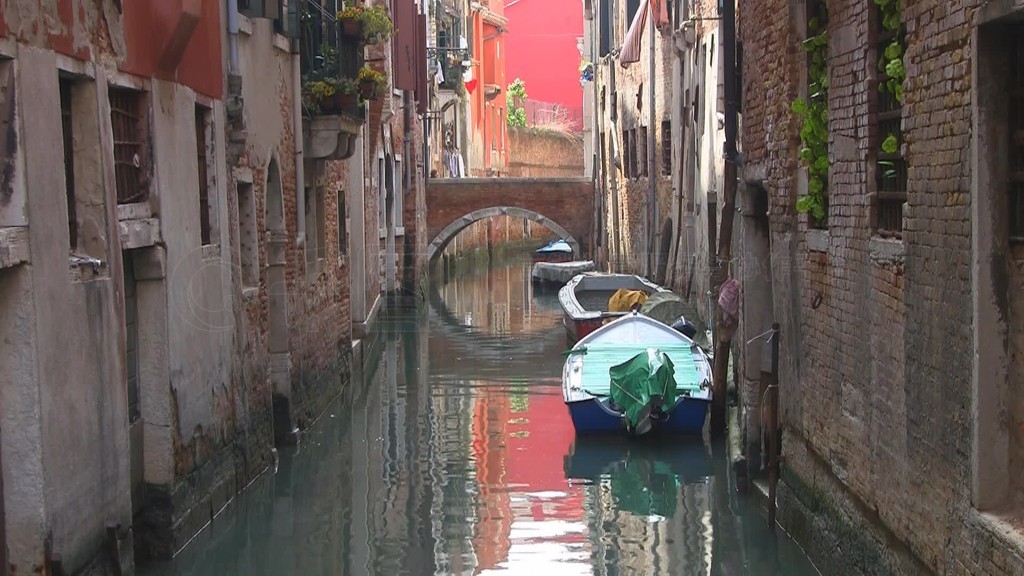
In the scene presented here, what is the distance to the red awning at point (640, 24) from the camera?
22.0 meters

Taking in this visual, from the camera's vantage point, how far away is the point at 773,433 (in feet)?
30.7

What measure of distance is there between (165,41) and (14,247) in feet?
9.03

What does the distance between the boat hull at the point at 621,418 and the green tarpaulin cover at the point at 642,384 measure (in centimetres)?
13

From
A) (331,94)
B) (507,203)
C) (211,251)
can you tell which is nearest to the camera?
(211,251)

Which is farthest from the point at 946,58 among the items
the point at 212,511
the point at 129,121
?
the point at 212,511

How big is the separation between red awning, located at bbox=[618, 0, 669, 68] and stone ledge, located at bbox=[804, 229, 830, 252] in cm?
1366

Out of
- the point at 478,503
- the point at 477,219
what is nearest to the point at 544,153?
the point at 477,219

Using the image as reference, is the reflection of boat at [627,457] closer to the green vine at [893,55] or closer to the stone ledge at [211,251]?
→ the stone ledge at [211,251]

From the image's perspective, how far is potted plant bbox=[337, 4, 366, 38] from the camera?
45.1ft

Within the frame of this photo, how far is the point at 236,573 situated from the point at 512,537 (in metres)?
1.88

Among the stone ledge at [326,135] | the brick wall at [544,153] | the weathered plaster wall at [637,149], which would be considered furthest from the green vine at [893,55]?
the brick wall at [544,153]

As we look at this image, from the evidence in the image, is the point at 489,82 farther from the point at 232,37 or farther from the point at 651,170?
the point at 232,37

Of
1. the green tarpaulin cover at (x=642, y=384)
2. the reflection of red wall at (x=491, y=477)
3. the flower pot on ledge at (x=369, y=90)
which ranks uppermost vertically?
the flower pot on ledge at (x=369, y=90)

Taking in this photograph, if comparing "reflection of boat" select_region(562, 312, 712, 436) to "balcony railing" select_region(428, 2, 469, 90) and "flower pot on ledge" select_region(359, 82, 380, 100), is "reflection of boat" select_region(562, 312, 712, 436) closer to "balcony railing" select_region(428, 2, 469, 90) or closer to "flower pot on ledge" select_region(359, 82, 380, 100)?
"flower pot on ledge" select_region(359, 82, 380, 100)
